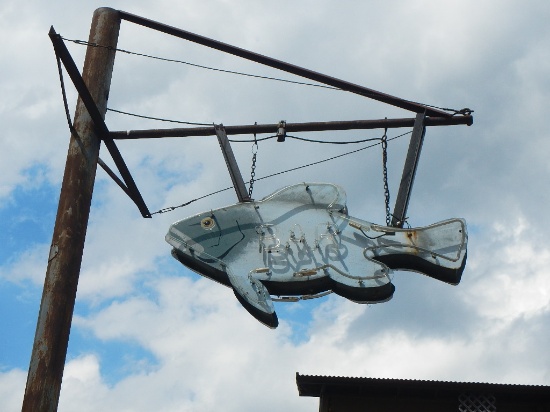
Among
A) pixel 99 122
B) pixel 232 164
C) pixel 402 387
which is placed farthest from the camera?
pixel 402 387

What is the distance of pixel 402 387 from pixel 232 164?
8.88 meters

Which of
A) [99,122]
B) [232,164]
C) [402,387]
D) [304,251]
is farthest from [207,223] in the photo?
[402,387]

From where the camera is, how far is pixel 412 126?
764 centimetres

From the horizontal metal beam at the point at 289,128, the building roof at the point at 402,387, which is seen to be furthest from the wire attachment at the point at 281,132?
the building roof at the point at 402,387

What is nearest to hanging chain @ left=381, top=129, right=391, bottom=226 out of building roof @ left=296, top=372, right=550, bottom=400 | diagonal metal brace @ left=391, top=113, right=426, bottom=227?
diagonal metal brace @ left=391, top=113, right=426, bottom=227

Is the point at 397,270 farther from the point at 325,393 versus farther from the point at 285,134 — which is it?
the point at 325,393

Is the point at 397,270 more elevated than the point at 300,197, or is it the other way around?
the point at 300,197

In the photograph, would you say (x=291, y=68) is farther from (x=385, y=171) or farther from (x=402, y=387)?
(x=402, y=387)

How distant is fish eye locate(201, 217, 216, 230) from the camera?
747 cm

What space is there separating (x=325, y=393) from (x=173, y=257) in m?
8.77

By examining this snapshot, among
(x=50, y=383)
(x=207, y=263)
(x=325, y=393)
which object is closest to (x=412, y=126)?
(x=207, y=263)

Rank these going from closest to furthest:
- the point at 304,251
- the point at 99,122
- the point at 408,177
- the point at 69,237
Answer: the point at 69,237 < the point at 99,122 < the point at 304,251 < the point at 408,177

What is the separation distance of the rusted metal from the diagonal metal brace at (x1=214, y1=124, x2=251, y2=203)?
961mm

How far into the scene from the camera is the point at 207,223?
24.6 ft
